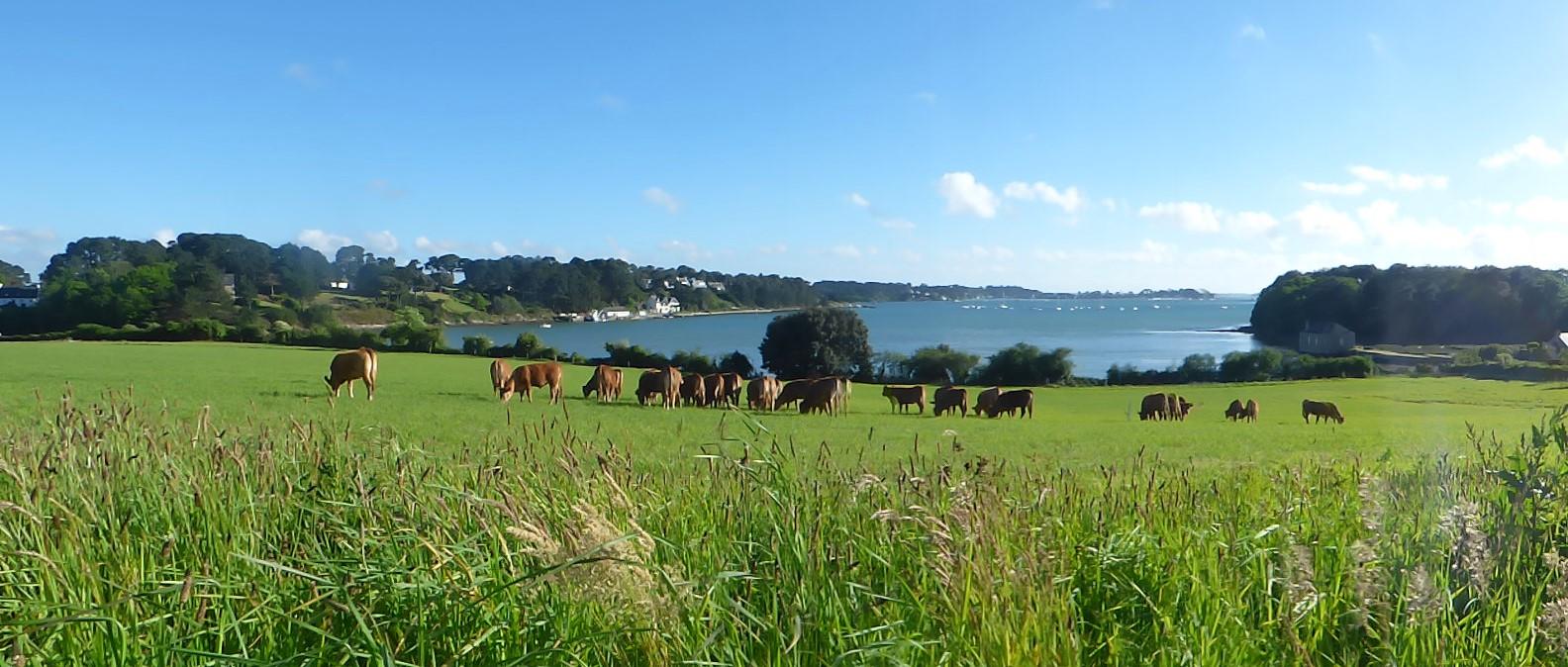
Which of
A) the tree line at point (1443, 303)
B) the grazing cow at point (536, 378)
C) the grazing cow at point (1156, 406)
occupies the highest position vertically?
the tree line at point (1443, 303)

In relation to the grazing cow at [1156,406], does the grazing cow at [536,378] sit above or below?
above

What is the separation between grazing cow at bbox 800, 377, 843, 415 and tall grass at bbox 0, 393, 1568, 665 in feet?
73.3

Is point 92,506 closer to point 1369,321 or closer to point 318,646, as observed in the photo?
point 318,646

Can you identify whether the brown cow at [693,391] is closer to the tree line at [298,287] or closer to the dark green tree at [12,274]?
the tree line at [298,287]

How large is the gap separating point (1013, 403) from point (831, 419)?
8766 mm

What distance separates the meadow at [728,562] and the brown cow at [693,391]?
22.2 meters

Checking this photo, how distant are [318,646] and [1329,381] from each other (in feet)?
144

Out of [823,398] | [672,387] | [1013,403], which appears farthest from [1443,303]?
[672,387]

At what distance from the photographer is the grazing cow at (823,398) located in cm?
2672

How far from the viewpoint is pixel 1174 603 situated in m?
2.77

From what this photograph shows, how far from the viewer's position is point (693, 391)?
27.5 m

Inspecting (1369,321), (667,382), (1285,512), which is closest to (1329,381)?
(1369,321)

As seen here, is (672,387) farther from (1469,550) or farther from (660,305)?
(660,305)

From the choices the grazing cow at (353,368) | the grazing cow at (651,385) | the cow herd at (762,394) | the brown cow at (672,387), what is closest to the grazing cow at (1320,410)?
the cow herd at (762,394)
